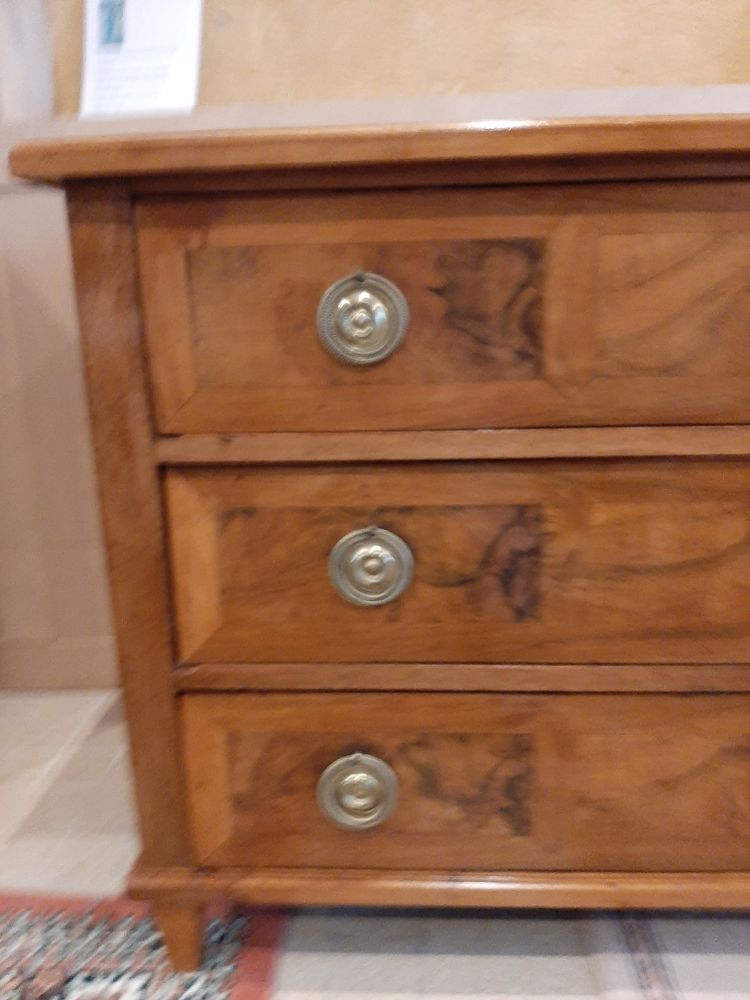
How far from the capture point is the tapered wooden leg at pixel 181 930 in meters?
0.76

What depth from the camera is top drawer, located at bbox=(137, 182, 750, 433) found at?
0.60 m

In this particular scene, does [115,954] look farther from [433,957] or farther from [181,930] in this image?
[433,957]

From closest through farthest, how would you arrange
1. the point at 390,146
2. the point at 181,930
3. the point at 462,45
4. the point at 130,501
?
Answer: 1. the point at 390,146
2. the point at 130,501
3. the point at 181,930
4. the point at 462,45

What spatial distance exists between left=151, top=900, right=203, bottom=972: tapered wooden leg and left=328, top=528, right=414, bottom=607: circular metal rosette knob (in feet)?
1.19

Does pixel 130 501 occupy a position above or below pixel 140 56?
below

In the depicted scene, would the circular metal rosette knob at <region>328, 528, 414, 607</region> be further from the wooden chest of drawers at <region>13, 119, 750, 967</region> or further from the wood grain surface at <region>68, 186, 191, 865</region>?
the wood grain surface at <region>68, 186, 191, 865</region>

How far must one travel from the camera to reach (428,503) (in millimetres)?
654

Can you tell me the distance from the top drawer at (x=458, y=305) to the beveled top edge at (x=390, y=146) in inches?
1.3

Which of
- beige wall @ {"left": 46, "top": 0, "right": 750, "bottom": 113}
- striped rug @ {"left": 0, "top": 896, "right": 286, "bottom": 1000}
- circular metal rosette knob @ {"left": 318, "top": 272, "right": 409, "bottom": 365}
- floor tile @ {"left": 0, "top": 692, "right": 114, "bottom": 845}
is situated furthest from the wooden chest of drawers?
beige wall @ {"left": 46, "top": 0, "right": 750, "bottom": 113}

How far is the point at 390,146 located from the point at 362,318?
13 centimetres

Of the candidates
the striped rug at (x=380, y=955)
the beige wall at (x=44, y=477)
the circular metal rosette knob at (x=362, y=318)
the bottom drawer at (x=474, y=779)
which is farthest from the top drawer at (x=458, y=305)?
the beige wall at (x=44, y=477)

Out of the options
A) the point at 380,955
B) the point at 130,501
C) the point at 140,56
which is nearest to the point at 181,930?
the point at 380,955

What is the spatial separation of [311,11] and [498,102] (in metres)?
0.29

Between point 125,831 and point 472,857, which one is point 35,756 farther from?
point 472,857
